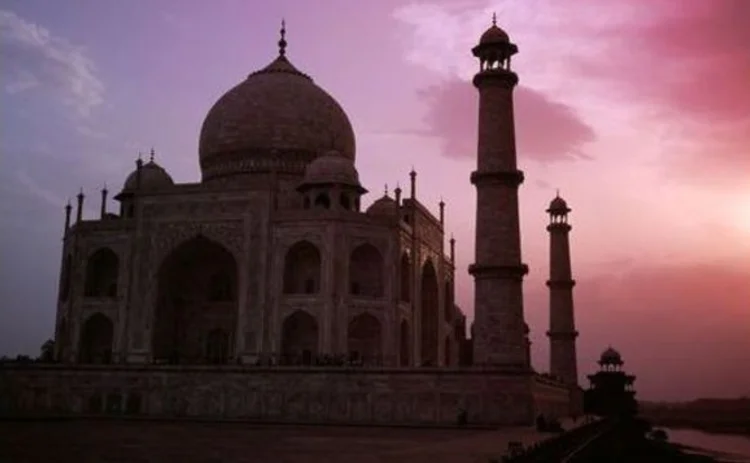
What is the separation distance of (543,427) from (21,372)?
1590 cm

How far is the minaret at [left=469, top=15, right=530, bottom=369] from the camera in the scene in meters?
20.8

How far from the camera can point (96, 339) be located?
1206 inches

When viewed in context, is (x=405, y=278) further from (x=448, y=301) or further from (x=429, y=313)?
(x=448, y=301)

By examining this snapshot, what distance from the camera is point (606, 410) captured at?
137ft

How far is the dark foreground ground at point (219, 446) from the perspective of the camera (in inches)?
393

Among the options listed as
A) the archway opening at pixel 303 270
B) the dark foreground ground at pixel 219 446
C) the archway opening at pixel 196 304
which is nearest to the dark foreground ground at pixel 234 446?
the dark foreground ground at pixel 219 446

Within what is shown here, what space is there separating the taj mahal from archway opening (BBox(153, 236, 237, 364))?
0.07 metres

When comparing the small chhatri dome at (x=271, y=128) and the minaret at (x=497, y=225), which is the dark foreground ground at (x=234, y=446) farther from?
the small chhatri dome at (x=271, y=128)

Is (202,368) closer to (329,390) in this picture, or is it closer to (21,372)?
(329,390)

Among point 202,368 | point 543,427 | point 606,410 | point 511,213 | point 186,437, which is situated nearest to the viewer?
point 186,437

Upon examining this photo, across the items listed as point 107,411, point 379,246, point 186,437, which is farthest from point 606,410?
point 186,437

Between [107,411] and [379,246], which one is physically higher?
[379,246]

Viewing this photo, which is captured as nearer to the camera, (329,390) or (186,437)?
(186,437)

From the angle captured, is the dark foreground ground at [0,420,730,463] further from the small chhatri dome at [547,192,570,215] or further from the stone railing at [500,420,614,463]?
the small chhatri dome at [547,192,570,215]
